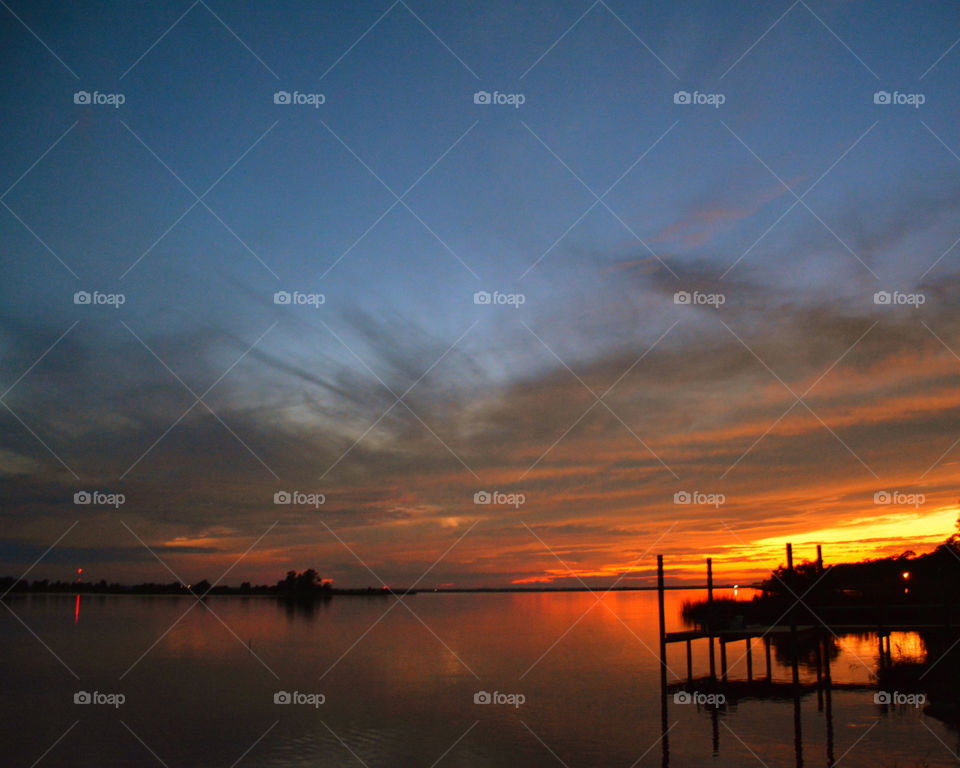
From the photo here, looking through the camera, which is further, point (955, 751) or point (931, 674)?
point (931, 674)

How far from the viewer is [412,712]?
103 feet

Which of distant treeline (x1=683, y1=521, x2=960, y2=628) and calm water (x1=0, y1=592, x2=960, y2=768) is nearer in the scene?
calm water (x1=0, y1=592, x2=960, y2=768)

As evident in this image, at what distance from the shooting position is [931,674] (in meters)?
30.3

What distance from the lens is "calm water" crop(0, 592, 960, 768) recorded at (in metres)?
24.0

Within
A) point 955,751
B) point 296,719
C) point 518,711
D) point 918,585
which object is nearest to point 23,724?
point 296,719

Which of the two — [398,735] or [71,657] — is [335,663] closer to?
[71,657]

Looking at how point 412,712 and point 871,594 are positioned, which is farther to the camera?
point 871,594

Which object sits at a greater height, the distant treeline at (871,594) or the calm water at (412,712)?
the distant treeline at (871,594)

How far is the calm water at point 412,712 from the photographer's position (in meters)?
24.0

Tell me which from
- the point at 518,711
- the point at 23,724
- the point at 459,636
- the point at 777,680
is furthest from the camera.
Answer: the point at 459,636

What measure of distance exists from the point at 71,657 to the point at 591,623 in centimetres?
5057

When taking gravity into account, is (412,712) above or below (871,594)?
below

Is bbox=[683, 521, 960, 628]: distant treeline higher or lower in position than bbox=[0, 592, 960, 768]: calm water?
higher

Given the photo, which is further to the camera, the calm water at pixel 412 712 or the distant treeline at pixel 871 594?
the distant treeline at pixel 871 594
